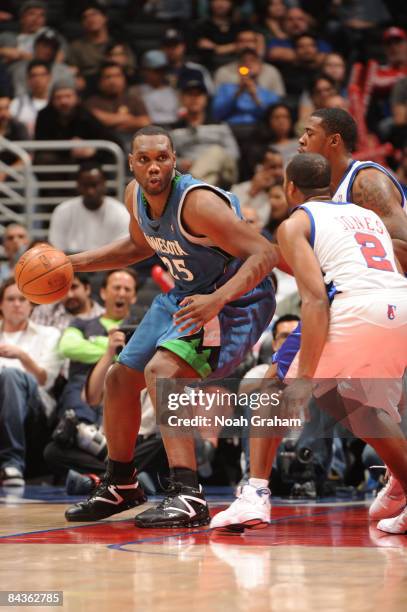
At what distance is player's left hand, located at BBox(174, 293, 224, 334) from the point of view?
4.52m

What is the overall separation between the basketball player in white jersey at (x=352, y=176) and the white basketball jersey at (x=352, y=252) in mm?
310

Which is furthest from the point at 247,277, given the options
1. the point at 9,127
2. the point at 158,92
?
the point at 158,92

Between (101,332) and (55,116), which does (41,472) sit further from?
(55,116)

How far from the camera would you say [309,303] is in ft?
14.1

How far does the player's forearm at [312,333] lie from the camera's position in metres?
4.28

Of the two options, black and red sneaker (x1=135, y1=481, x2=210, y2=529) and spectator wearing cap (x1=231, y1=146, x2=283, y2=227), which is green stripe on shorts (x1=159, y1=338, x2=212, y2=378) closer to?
black and red sneaker (x1=135, y1=481, x2=210, y2=529)

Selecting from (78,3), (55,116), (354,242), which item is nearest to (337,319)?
(354,242)

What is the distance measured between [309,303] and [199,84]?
7.50 m

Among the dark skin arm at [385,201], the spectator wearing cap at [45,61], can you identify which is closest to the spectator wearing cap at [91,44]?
the spectator wearing cap at [45,61]

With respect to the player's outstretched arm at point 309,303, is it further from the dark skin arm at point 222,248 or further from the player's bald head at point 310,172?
the player's bald head at point 310,172

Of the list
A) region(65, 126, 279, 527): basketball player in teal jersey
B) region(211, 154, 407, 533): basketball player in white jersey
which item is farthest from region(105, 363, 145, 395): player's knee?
region(211, 154, 407, 533): basketball player in white jersey

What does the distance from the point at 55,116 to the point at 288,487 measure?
5556 mm

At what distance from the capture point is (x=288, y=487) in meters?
6.88

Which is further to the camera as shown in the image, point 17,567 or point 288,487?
point 288,487
